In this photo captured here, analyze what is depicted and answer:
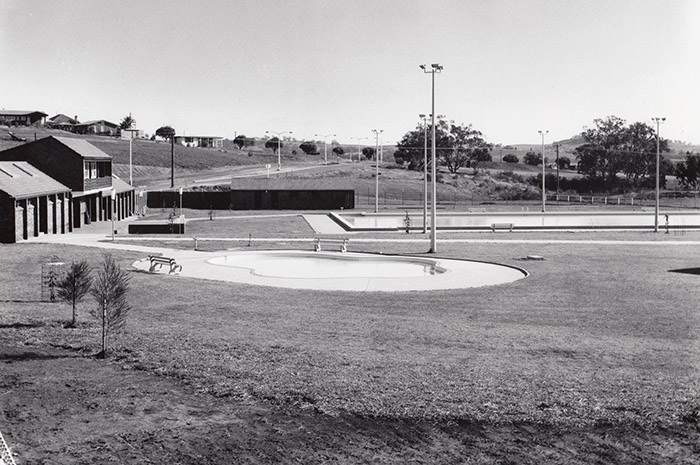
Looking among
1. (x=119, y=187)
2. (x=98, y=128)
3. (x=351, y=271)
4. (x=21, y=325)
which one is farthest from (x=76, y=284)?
(x=98, y=128)

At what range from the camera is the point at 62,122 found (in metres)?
165

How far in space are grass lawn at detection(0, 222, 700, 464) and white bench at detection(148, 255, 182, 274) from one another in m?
4.87

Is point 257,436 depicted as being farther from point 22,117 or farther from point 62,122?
point 62,122

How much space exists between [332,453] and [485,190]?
325 ft

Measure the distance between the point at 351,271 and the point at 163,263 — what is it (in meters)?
7.11

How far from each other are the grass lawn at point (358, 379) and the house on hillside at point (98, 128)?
13824 centimetres

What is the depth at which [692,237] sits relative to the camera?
4691 cm

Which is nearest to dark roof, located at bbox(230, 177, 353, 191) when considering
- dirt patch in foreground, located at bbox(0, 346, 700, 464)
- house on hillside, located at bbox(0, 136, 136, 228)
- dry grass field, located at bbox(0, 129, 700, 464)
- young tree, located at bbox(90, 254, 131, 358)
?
house on hillside, located at bbox(0, 136, 136, 228)

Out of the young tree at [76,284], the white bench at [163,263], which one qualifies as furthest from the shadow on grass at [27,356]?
the white bench at [163,263]

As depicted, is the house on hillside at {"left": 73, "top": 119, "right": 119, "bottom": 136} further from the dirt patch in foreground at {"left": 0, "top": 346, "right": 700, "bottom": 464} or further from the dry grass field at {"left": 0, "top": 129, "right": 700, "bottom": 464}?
the dirt patch in foreground at {"left": 0, "top": 346, "right": 700, "bottom": 464}

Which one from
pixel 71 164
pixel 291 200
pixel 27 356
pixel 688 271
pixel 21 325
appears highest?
pixel 71 164

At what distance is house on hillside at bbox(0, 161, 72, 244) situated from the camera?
40.7 m

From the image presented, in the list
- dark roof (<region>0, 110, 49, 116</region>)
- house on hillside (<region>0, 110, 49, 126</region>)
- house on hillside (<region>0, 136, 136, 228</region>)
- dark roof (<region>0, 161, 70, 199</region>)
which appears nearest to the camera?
dark roof (<region>0, 161, 70, 199</region>)

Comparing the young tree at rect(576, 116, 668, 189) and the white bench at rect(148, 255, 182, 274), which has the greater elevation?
the young tree at rect(576, 116, 668, 189)
